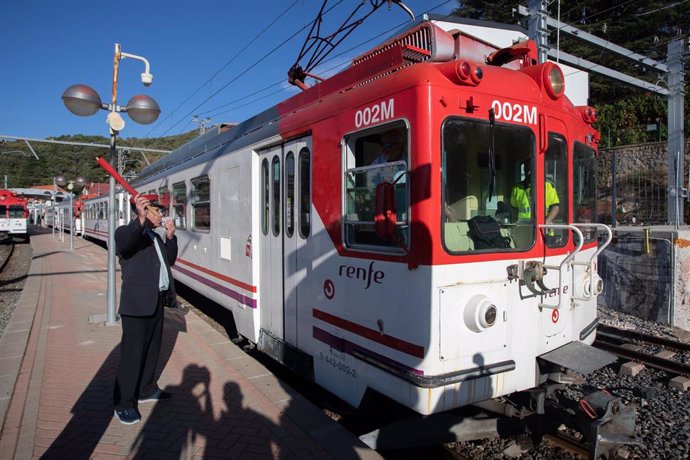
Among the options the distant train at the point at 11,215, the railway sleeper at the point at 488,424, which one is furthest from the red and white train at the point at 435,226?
the distant train at the point at 11,215

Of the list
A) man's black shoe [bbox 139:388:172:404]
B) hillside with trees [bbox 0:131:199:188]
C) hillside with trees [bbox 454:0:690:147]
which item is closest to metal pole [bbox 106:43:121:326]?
man's black shoe [bbox 139:388:172:404]

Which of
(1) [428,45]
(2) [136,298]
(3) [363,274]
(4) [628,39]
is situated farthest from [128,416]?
(4) [628,39]

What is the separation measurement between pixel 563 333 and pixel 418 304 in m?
A: 1.64

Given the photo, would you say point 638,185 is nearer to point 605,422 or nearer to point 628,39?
point 628,39

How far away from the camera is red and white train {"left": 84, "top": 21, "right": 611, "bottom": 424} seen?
3188 millimetres

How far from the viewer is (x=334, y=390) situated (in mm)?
4105

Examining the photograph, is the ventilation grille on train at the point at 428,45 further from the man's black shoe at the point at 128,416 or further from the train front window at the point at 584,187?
the man's black shoe at the point at 128,416

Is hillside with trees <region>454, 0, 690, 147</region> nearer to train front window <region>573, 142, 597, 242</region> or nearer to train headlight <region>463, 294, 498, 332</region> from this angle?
train front window <region>573, 142, 597, 242</region>

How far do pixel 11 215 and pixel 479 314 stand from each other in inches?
1379

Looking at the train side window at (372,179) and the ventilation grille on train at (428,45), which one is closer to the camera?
the train side window at (372,179)

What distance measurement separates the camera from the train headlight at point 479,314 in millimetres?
3205

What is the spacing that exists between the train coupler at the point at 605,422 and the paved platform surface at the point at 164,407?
1.49 meters

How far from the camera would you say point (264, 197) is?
5434 millimetres

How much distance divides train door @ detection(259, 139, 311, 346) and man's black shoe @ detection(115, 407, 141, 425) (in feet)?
5.08
